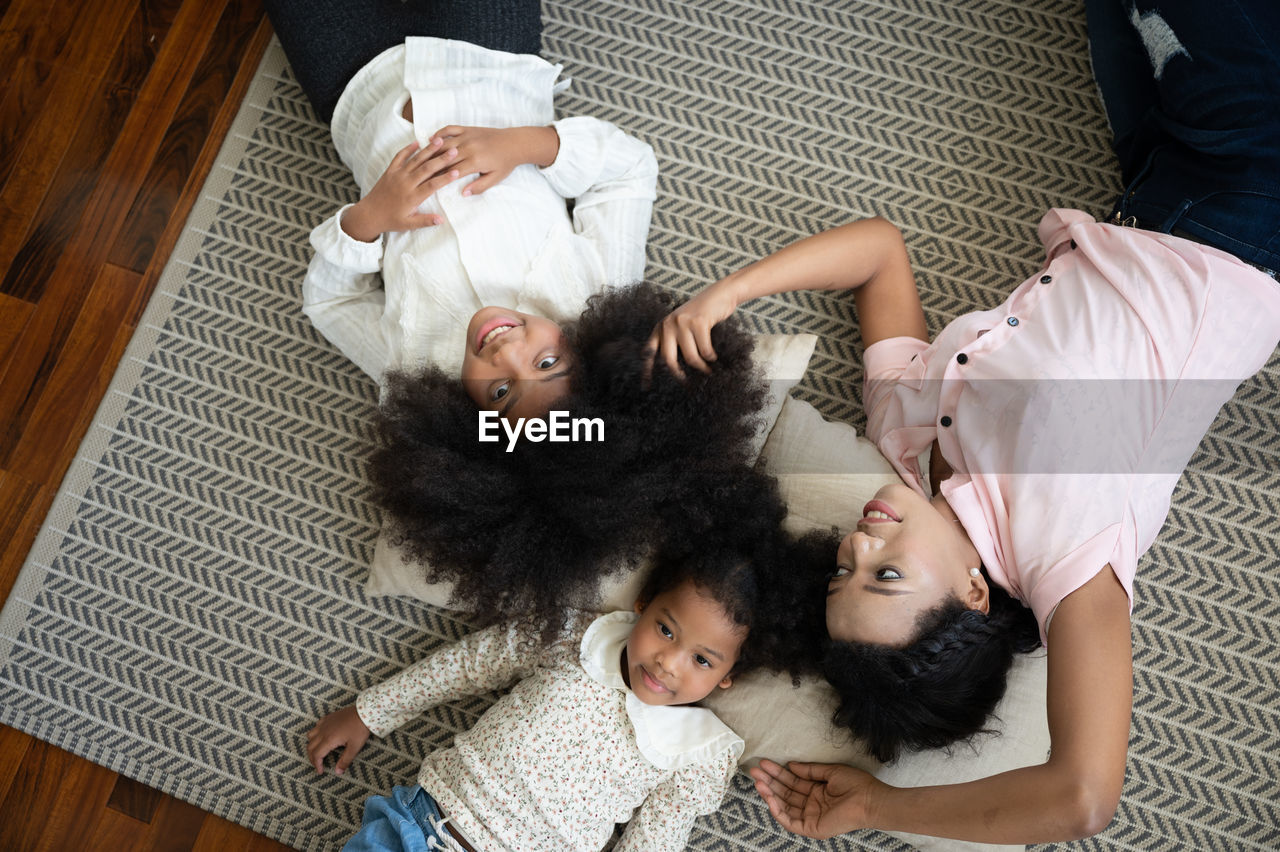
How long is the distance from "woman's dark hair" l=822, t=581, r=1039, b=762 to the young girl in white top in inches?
4.6

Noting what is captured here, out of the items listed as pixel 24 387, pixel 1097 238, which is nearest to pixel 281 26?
pixel 24 387

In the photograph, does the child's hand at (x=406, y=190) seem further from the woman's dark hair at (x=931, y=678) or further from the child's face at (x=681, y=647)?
the woman's dark hair at (x=931, y=678)

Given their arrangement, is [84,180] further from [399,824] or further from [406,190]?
[399,824]

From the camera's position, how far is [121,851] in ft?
4.28

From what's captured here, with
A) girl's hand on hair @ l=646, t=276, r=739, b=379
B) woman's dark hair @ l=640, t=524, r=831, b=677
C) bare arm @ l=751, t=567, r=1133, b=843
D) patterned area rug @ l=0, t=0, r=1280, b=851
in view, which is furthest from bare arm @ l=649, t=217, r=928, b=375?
bare arm @ l=751, t=567, r=1133, b=843

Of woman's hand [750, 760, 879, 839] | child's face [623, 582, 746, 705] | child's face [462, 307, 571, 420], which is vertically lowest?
woman's hand [750, 760, 879, 839]

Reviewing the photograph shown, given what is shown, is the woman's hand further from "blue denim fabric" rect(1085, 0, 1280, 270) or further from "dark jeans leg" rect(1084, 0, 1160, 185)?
"dark jeans leg" rect(1084, 0, 1160, 185)

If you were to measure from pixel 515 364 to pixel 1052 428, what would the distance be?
0.67 metres

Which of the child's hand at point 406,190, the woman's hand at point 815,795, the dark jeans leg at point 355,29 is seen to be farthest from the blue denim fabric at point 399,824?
the dark jeans leg at point 355,29

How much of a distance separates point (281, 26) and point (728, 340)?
85 centimetres

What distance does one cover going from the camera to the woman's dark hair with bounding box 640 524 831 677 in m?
1.10

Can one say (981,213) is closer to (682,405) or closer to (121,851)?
(682,405)

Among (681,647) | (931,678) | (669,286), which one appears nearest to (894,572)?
(931,678)

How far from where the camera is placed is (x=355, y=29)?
1341 millimetres
